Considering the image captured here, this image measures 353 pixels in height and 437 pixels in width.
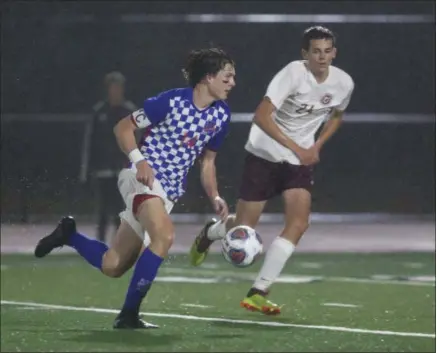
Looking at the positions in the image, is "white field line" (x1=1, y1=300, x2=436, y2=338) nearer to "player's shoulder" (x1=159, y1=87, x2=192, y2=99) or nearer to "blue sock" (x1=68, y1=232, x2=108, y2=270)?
"blue sock" (x1=68, y1=232, x2=108, y2=270)

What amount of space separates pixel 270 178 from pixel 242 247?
1.00m

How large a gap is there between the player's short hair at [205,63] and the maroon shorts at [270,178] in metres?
2.07

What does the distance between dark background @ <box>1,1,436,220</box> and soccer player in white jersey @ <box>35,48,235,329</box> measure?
32.5 feet

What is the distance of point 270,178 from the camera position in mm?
9953

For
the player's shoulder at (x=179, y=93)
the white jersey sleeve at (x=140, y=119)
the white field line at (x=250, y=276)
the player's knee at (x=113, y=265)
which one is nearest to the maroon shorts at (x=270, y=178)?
the player's knee at (x=113, y=265)

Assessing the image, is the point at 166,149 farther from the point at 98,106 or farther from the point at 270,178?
the point at 98,106

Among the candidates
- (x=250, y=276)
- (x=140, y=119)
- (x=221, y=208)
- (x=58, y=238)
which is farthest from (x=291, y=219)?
(x=250, y=276)

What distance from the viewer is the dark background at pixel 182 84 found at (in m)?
18.8

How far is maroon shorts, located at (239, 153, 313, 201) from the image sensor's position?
984 centimetres

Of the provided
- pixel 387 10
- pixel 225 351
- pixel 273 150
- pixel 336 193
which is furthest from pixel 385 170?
pixel 225 351

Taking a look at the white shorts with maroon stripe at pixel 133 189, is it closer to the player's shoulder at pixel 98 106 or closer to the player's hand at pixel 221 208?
the player's hand at pixel 221 208

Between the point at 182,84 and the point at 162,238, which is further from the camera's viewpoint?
the point at 182,84

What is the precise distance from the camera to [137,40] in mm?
19000

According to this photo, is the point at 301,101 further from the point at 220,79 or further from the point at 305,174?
the point at 220,79
